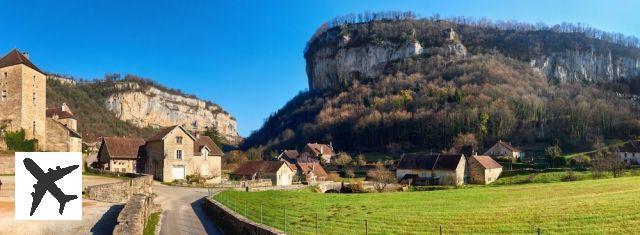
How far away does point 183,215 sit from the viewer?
990 inches

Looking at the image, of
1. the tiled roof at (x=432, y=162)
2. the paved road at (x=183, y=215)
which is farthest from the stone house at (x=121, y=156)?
the tiled roof at (x=432, y=162)

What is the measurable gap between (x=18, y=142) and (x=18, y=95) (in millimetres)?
3864

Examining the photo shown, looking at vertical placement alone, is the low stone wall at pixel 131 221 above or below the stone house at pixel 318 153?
below

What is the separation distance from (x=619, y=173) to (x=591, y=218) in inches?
1443

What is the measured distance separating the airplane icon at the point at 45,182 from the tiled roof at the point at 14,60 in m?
30.8

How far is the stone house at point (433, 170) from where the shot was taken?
6082 centimetres

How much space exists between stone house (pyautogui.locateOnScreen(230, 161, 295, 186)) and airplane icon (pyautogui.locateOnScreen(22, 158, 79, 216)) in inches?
1636

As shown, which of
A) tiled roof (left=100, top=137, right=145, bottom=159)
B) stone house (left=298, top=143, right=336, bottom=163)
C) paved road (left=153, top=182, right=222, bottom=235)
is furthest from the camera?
stone house (left=298, top=143, right=336, bottom=163)

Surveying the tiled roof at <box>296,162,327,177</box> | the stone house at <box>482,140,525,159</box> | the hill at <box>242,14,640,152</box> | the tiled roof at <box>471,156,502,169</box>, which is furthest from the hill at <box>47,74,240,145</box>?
the tiled roof at <box>471,156,502,169</box>

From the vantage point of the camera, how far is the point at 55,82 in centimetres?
13362

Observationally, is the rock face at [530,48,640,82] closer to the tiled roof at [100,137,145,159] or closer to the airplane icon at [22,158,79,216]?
the tiled roof at [100,137,145,159]

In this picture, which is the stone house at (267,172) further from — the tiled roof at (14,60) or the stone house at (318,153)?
the stone house at (318,153)

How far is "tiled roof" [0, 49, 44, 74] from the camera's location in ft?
139

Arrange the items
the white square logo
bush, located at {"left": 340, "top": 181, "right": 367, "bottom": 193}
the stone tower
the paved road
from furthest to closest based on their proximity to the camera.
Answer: bush, located at {"left": 340, "top": 181, "right": 367, "bottom": 193} < the stone tower < the paved road < the white square logo
